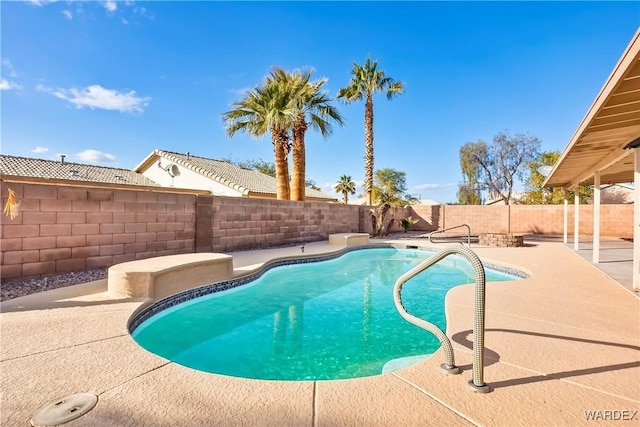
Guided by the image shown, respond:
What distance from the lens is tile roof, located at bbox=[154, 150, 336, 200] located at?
17422 mm

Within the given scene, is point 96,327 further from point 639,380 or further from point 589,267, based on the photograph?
point 589,267

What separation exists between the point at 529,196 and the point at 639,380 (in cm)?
2725

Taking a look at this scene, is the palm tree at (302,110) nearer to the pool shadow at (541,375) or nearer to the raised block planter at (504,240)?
the raised block planter at (504,240)

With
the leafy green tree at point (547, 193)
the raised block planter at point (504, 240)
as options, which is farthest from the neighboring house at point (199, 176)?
the leafy green tree at point (547, 193)

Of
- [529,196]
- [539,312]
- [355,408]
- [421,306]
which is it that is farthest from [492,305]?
[529,196]

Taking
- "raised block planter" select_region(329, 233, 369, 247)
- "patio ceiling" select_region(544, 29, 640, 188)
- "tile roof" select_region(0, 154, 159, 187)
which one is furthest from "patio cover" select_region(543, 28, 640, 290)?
"tile roof" select_region(0, 154, 159, 187)

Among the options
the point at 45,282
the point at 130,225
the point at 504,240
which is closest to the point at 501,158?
the point at 504,240

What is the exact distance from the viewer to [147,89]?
16656mm

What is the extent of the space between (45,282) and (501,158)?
3402 centimetres

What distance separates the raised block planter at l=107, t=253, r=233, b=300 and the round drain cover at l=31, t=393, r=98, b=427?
2.58 meters

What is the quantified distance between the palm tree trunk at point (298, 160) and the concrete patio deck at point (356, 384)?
1009 cm

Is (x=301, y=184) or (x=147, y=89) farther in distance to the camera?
(x=147, y=89)

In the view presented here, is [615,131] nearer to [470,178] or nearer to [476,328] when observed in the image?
[476,328]

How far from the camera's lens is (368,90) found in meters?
16.7
